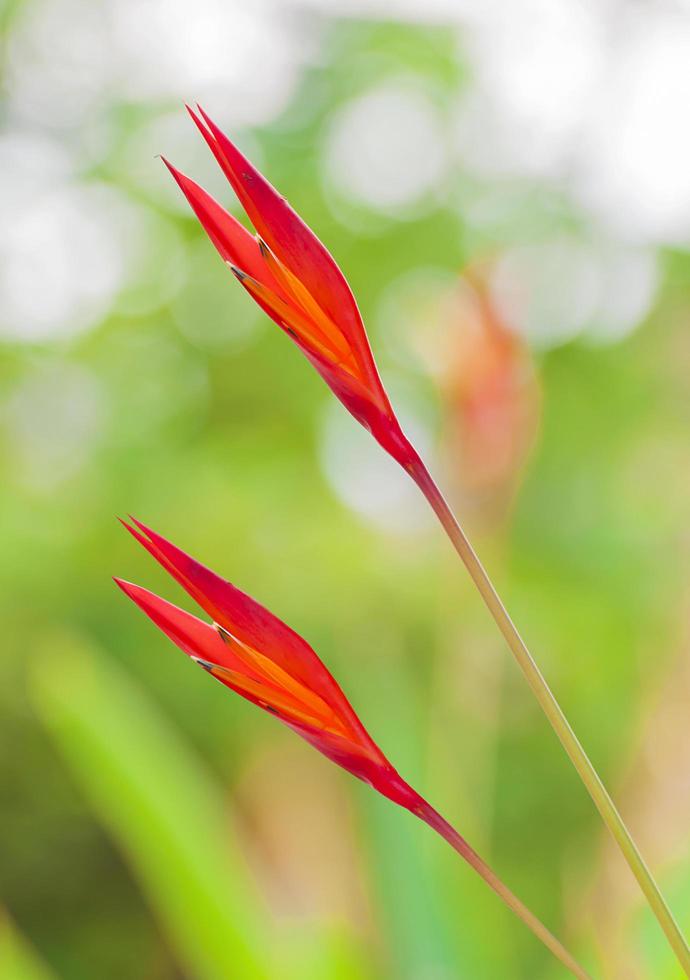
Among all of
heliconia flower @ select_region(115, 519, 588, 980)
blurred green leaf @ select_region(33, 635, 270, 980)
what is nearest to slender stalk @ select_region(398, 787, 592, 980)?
heliconia flower @ select_region(115, 519, 588, 980)

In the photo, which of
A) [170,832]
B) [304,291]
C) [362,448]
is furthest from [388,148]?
[304,291]

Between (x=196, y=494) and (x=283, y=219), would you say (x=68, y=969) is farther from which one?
(x=283, y=219)

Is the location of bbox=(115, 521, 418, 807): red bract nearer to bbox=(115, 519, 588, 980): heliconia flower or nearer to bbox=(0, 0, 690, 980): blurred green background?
bbox=(115, 519, 588, 980): heliconia flower

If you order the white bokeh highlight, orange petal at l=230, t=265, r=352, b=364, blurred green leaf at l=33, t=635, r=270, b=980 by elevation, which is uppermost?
the white bokeh highlight

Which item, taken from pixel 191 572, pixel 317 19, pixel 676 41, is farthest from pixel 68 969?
pixel 676 41

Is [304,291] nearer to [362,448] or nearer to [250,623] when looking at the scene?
[250,623]
